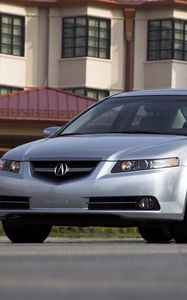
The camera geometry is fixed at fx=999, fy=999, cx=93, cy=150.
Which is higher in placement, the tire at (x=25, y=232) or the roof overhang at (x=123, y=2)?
the roof overhang at (x=123, y=2)

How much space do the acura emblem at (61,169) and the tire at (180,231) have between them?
1144 mm

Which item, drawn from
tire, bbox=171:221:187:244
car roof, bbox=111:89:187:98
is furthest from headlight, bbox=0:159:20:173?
car roof, bbox=111:89:187:98

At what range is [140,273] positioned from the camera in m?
5.53

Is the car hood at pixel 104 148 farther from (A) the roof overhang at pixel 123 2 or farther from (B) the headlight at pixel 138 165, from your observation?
(A) the roof overhang at pixel 123 2

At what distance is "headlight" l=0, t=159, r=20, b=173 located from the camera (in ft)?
31.9

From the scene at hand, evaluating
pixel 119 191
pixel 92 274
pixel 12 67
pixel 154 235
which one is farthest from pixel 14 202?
pixel 12 67

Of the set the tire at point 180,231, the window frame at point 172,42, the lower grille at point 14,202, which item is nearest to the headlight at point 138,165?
the tire at point 180,231

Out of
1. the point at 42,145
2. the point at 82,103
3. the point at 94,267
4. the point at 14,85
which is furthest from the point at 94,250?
the point at 14,85

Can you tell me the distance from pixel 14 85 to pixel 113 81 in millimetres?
4071

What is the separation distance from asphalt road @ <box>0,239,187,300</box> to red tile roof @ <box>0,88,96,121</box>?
27.0 metres

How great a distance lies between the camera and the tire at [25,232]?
10180mm

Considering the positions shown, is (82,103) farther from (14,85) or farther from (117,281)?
(117,281)

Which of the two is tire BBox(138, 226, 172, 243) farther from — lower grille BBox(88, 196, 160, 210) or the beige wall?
the beige wall

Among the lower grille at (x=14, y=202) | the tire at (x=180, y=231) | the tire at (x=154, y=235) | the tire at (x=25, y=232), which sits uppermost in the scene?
the lower grille at (x=14, y=202)
